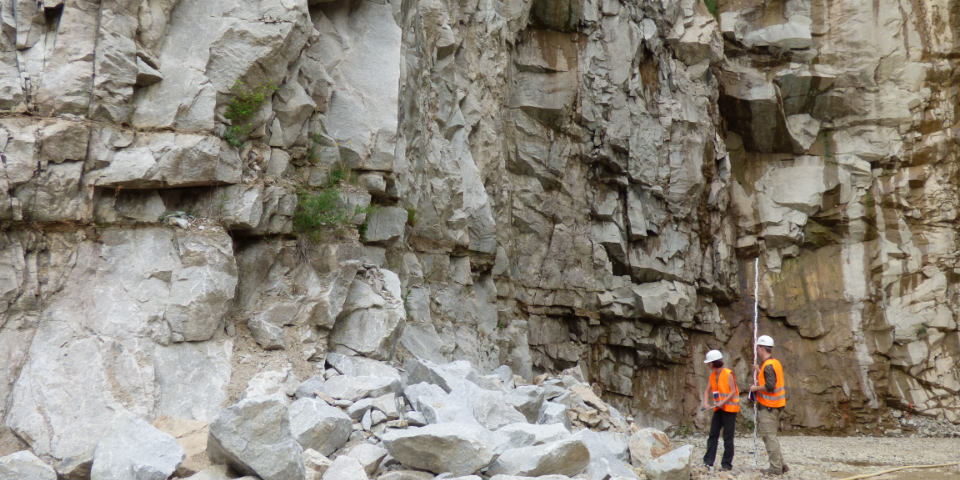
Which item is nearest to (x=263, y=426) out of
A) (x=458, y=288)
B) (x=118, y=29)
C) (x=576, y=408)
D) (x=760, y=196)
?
(x=118, y=29)

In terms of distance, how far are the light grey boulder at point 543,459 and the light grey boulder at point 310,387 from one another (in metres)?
1.74

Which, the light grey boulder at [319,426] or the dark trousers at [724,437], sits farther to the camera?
the dark trousers at [724,437]

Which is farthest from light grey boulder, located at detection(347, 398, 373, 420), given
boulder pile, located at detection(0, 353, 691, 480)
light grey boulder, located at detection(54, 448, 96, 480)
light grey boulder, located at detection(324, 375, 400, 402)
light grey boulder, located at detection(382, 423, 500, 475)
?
light grey boulder, located at detection(54, 448, 96, 480)

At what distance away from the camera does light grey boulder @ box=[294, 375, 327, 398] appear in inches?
212

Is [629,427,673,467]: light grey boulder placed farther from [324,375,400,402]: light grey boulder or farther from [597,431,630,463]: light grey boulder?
[324,375,400,402]: light grey boulder

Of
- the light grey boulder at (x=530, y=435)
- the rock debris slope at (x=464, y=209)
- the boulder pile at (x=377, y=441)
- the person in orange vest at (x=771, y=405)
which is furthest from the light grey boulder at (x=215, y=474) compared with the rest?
the person in orange vest at (x=771, y=405)

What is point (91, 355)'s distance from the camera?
502cm

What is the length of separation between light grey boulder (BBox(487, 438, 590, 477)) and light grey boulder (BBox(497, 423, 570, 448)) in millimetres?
327

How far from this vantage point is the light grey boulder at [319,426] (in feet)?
15.0

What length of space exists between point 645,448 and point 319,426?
332cm

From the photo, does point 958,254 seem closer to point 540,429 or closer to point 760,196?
point 760,196

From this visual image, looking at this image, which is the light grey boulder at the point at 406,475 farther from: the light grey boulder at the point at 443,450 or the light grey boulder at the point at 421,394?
the light grey boulder at the point at 421,394

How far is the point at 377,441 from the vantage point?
15.9 feet

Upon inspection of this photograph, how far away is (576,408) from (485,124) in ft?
22.6
